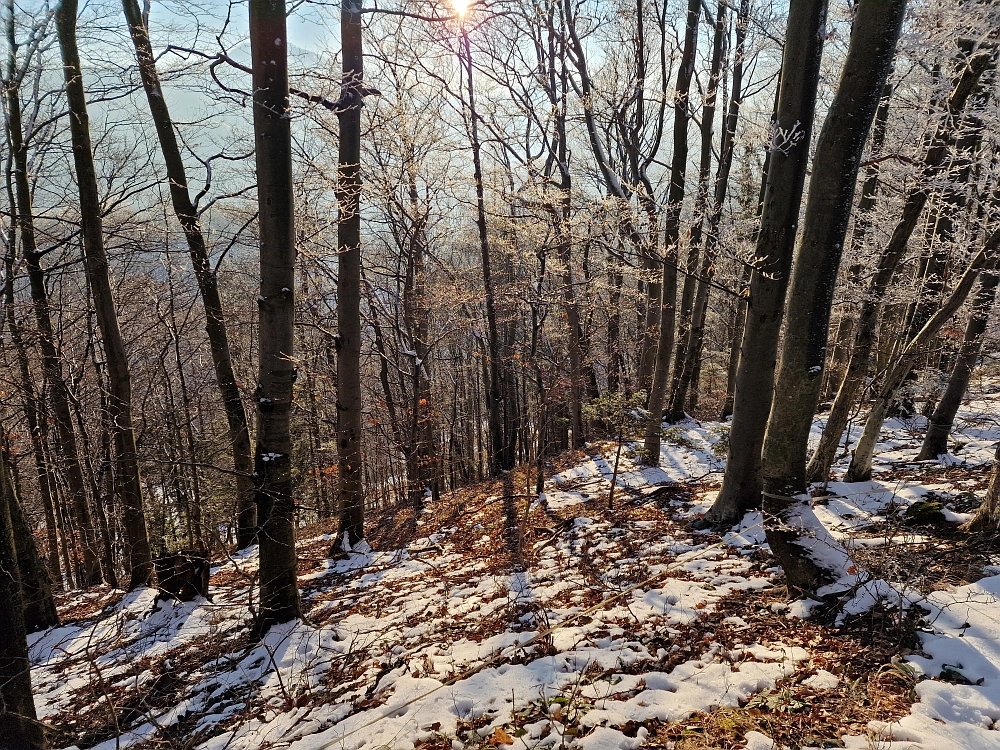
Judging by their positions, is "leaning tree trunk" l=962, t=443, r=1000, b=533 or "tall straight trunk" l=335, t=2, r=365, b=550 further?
"tall straight trunk" l=335, t=2, r=365, b=550

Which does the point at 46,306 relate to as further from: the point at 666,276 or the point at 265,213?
the point at 666,276

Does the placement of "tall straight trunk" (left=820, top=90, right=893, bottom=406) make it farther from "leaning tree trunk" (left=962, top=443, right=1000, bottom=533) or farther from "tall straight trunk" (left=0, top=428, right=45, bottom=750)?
"tall straight trunk" (left=0, top=428, right=45, bottom=750)

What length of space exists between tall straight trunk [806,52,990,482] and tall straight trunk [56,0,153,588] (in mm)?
8785

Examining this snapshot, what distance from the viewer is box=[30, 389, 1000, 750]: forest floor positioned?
8.31 ft

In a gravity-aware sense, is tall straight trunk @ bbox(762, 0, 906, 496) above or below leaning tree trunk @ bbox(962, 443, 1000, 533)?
above

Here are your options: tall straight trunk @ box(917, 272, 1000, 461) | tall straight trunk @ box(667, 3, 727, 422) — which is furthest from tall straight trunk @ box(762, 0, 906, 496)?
tall straight trunk @ box(917, 272, 1000, 461)

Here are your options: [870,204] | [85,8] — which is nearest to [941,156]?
[870,204]

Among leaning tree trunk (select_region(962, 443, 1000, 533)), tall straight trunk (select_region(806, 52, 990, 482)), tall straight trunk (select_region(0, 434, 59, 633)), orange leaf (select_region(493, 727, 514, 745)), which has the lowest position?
tall straight trunk (select_region(0, 434, 59, 633))

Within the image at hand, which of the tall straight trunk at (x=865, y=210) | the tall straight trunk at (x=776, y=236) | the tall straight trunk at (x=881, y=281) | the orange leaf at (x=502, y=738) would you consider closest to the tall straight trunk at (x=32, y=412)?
the orange leaf at (x=502, y=738)

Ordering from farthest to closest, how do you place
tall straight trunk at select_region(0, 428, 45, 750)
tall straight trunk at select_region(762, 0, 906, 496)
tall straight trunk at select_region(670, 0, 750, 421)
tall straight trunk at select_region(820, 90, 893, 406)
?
tall straight trunk at select_region(670, 0, 750, 421) < tall straight trunk at select_region(820, 90, 893, 406) < tall straight trunk at select_region(762, 0, 906, 496) < tall straight trunk at select_region(0, 428, 45, 750)

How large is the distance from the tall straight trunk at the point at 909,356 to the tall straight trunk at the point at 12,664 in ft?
25.0

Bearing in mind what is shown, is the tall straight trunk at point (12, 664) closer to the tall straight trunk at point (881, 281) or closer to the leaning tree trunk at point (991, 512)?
the leaning tree trunk at point (991, 512)

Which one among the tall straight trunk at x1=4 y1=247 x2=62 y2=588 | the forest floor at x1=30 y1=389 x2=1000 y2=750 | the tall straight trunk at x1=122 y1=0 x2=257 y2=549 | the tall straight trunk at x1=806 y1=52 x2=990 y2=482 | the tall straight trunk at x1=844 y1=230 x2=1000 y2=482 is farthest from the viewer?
the tall straight trunk at x1=122 y1=0 x2=257 y2=549

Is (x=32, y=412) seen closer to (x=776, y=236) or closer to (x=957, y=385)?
(x=776, y=236)
